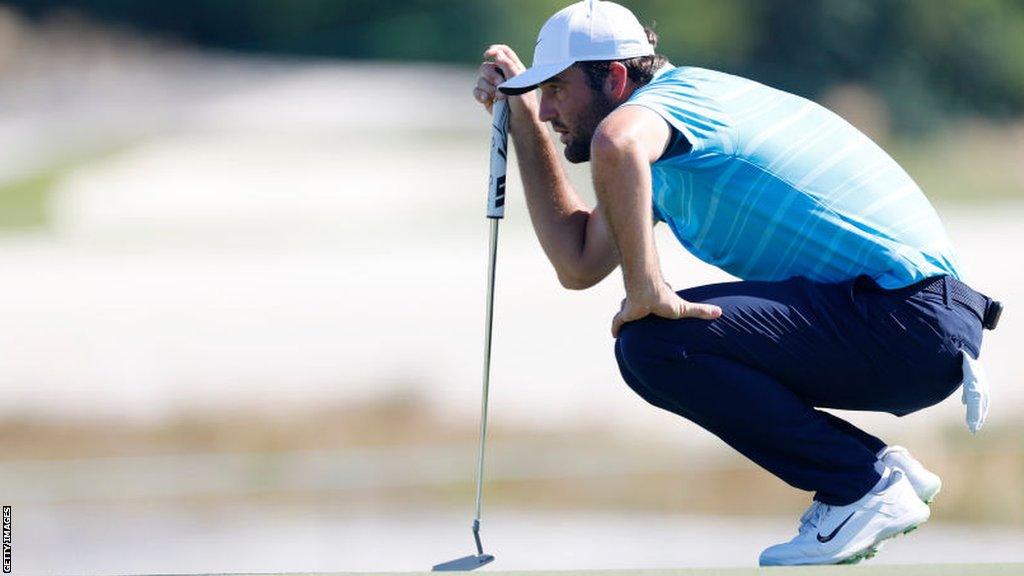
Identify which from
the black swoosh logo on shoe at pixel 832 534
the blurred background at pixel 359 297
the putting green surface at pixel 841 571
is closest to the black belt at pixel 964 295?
the black swoosh logo on shoe at pixel 832 534

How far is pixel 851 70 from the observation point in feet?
88.1

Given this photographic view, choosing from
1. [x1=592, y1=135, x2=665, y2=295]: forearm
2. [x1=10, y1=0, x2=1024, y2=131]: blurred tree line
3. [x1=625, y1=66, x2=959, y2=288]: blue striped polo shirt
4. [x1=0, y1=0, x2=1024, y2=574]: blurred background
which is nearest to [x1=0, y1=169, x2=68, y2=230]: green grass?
[x1=0, y1=0, x2=1024, y2=574]: blurred background

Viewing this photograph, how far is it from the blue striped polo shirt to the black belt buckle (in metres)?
0.10

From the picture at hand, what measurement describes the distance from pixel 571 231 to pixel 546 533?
361 centimetres

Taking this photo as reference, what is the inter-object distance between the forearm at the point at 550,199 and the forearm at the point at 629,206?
540 millimetres

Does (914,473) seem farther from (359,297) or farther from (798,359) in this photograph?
(359,297)

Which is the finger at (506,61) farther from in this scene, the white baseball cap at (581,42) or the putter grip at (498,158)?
the white baseball cap at (581,42)

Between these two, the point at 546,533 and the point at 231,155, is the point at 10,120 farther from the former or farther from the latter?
the point at 546,533

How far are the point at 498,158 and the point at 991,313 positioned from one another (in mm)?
946

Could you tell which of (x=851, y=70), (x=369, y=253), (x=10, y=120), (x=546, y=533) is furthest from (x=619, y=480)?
(x=851, y=70)

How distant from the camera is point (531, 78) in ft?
11.9

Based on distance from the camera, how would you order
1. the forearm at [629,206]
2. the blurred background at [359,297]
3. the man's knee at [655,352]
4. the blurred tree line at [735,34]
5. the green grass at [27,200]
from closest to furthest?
1. the forearm at [629,206]
2. the man's knee at [655,352]
3. the blurred background at [359,297]
4. the green grass at [27,200]
5. the blurred tree line at [735,34]

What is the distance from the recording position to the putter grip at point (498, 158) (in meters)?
3.82

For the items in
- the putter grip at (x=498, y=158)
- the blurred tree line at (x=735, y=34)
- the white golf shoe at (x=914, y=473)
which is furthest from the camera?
the blurred tree line at (x=735, y=34)
